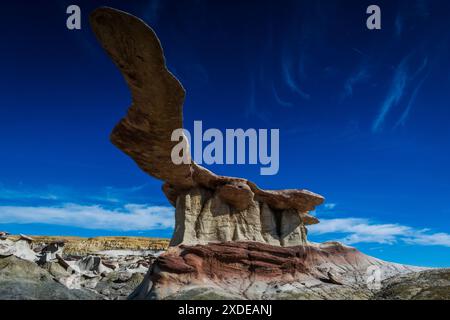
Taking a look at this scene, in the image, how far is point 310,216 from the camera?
31.0m

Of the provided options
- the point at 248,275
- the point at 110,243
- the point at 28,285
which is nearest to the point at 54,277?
the point at 28,285

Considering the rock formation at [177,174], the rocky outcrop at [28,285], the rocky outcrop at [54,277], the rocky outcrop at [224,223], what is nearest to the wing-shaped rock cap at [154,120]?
the rock formation at [177,174]

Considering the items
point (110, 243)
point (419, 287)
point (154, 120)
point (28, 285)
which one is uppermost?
point (154, 120)

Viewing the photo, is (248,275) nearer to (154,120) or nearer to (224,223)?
(224,223)

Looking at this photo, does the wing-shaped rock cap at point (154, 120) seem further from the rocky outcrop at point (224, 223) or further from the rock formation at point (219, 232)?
the rocky outcrop at point (224, 223)

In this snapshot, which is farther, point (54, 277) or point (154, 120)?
point (54, 277)

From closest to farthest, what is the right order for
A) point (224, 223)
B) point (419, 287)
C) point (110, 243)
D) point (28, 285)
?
point (419, 287) < point (224, 223) < point (28, 285) < point (110, 243)

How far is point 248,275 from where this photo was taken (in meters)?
21.9

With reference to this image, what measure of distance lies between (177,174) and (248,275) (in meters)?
6.49

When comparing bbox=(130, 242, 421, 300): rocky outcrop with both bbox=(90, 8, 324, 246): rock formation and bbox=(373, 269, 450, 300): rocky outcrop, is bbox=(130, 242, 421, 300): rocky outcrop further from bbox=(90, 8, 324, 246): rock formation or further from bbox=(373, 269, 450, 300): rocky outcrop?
bbox=(90, 8, 324, 246): rock formation

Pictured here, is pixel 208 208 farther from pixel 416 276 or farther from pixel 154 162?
pixel 416 276

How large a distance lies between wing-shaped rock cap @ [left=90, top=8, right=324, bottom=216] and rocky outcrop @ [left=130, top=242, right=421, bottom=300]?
3239mm

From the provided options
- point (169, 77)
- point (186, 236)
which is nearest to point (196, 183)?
point (186, 236)

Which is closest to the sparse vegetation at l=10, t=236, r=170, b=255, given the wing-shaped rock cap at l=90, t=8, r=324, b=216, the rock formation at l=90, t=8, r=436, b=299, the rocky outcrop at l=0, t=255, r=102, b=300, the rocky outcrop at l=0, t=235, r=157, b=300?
the rocky outcrop at l=0, t=235, r=157, b=300
